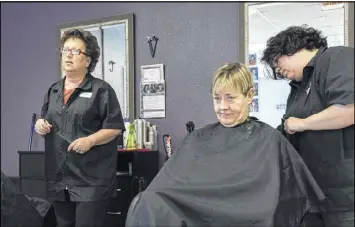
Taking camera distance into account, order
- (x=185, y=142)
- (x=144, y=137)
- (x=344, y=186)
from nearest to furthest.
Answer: (x=344, y=186)
(x=185, y=142)
(x=144, y=137)

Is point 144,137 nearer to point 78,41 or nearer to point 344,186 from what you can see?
point 78,41

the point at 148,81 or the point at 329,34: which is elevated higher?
the point at 329,34

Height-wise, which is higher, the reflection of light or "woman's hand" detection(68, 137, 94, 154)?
the reflection of light

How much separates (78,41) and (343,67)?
128cm

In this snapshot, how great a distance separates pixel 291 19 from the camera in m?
3.27

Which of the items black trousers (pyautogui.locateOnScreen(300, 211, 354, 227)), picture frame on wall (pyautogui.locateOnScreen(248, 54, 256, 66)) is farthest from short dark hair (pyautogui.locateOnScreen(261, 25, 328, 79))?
picture frame on wall (pyautogui.locateOnScreen(248, 54, 256, 66))

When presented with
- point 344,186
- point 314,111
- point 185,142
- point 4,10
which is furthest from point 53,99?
point 4,10

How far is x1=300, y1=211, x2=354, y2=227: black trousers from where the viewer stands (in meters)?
1.62

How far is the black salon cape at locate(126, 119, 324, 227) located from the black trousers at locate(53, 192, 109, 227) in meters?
0.46

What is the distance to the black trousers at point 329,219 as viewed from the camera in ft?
5.33

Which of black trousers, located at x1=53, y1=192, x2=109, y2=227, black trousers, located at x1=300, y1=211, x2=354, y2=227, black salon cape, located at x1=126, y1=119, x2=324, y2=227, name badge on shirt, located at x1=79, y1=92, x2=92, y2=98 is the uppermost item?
name badge on shirt, located at x1=79, y1=92, x2=92, y2=98

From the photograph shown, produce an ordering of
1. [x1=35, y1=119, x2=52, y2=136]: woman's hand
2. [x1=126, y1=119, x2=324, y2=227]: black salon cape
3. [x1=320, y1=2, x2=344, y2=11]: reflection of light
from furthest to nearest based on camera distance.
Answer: [x1=320, y1=2, x2=344, y2=11]: reflection of light < [x1=35, y1=119, x2=52, y2=136]: woman's hand < [x1=126, y1=119, x2=324, y2=227]: black salon cape

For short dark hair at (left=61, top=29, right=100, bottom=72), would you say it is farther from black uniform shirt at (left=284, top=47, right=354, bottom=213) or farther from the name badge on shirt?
black uniform shirt at (left=284, top=47, right=354, bottom=213)

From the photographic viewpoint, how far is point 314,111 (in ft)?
5.75
